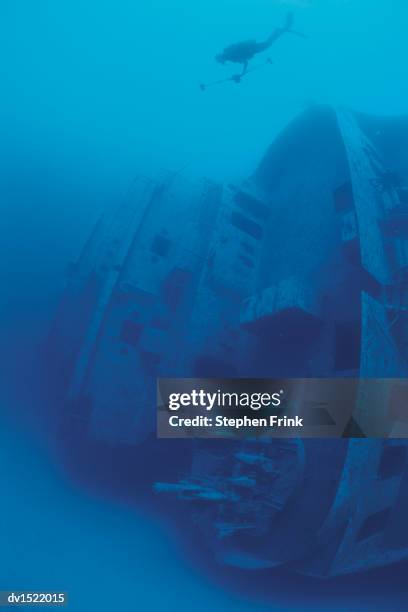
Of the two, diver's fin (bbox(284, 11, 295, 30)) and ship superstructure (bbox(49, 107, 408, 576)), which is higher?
diver's fin (bbox(284, 11, 295, 30))

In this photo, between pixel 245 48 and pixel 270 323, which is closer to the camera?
pixel 270 323

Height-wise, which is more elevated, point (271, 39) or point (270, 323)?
point (271, 39)

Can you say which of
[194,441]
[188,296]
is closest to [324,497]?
[194,441]

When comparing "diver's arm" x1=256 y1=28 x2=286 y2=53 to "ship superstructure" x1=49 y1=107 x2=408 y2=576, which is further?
"diver's arm" x1=256 y1=28 x2=286 y2=53

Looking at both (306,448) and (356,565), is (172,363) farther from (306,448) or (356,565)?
(356,565)

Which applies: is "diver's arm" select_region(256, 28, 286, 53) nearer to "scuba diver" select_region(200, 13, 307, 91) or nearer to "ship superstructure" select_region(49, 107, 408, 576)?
"scuba diver" select_region(200, 13, 307, 91)

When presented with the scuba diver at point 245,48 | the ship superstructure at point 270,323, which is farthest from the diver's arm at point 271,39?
the ship superstructure at point 270,323

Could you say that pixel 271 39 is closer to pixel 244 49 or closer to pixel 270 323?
pixel 244 49

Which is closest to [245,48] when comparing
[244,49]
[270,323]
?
[244,49]

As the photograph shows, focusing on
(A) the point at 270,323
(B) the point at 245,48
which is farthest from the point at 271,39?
(A) the point at 270,323

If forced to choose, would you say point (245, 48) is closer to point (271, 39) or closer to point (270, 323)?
point (271, 39)

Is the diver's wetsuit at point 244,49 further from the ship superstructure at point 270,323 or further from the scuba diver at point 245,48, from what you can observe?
the ship superstructure at point 270,323

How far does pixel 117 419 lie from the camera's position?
4.19 metres

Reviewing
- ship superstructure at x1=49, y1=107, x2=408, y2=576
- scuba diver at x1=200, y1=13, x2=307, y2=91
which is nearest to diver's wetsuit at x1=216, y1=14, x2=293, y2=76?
scuba diver at x1=200, y1=13, x2=307, y2=91
